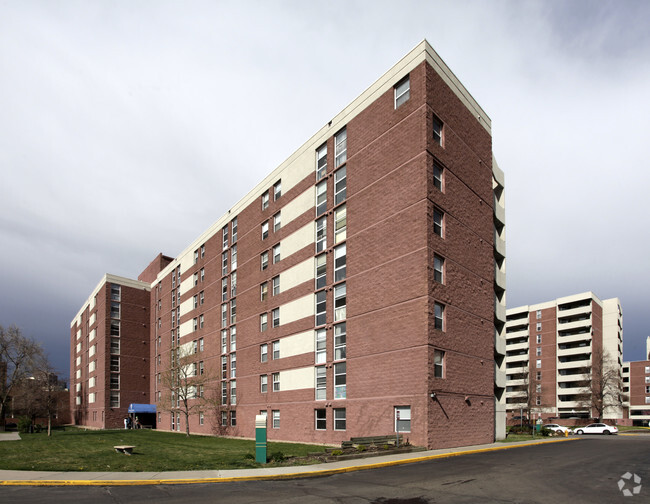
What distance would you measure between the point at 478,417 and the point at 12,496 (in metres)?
24.6

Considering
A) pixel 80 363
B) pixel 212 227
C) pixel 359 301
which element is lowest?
pixel 80 363

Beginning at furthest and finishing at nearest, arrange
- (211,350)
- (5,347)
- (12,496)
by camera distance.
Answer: (5,347) < (211,350) < (12,496)

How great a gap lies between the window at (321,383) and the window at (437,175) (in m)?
13.9

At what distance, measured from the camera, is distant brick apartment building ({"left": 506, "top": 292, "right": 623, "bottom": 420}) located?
310 feet

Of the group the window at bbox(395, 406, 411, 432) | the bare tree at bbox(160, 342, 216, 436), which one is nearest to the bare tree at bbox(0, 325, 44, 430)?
the bare tree at bbox(160, 342, 216, 436)

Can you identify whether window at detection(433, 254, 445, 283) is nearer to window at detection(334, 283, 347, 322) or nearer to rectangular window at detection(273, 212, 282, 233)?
window at detection(334, 283, 347, 322)

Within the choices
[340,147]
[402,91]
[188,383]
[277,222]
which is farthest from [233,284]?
[402,91]

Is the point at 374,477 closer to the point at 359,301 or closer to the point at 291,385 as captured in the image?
the point at 359,301

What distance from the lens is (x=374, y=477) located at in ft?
52.7

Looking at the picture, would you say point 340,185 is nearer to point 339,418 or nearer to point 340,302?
point 340,302

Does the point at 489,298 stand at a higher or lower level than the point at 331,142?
lower

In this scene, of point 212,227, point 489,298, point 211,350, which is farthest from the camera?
point 212,227

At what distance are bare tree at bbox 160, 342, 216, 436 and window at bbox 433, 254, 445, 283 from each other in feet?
98.6

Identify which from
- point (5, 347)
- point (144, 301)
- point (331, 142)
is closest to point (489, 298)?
point (331, 142)
